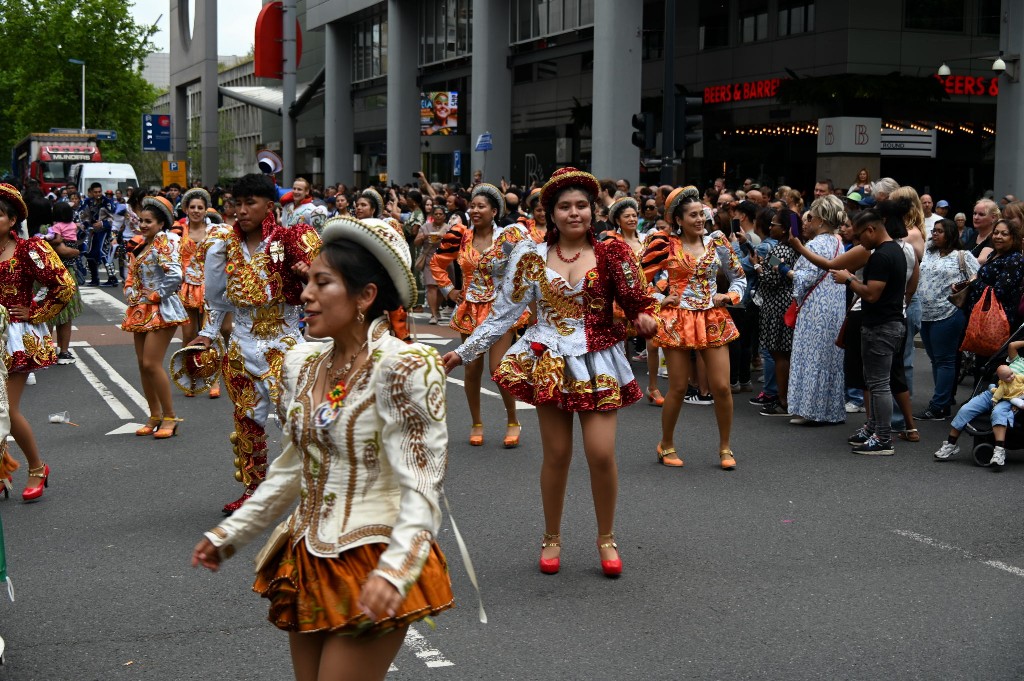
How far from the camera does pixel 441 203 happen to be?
1897 cm

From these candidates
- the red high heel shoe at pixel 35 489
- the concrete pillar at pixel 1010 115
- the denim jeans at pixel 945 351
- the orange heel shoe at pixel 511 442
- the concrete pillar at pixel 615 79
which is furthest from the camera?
the concrete pillar at pixel 615 79

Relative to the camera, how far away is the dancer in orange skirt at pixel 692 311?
29.5ft

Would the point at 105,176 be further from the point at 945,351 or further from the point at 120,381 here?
the point at 945,351

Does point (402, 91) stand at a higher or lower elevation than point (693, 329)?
higher

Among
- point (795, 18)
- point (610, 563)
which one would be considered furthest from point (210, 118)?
point (610, 563)

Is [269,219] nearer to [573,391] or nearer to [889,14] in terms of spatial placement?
[573,391]

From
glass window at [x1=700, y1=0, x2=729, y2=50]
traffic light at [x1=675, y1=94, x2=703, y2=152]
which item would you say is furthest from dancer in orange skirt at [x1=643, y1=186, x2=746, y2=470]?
glass window at [x1=700, y1=0, x2=729, y2=50]

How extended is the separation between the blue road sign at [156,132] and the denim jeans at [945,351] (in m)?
52.5

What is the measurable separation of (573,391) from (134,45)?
221ft

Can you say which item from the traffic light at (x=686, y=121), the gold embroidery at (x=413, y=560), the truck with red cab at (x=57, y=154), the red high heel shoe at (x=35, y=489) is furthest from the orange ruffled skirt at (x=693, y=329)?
the truck with red cab at (x=57, y=154)

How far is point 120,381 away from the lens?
1348cm

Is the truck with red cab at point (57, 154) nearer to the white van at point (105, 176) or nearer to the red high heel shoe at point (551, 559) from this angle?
the white van at point (105, 176)

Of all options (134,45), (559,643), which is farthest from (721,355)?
(134,45)

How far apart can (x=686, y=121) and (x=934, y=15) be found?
12101 millimetres
